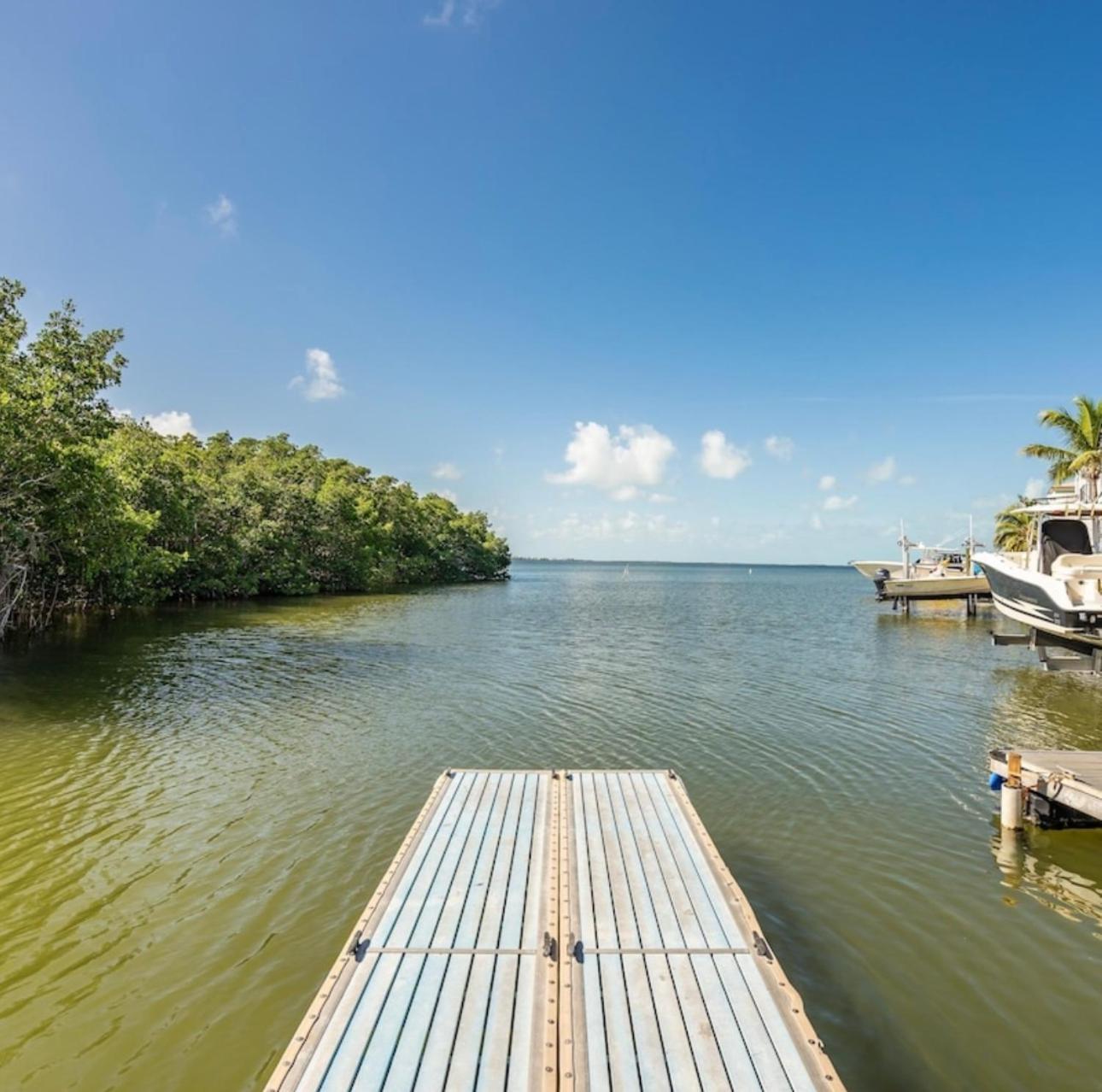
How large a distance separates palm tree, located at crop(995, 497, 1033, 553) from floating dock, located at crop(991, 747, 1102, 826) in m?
59.8

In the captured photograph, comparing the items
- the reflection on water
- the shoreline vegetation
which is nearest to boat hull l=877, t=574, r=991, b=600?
the reflection on water

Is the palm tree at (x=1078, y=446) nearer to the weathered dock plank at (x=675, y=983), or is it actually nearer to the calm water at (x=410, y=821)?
the calm water at (x=410, y=821)

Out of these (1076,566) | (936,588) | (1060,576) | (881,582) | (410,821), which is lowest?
(410,821)

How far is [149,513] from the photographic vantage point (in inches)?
1388

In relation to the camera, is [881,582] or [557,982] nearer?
[557,982]

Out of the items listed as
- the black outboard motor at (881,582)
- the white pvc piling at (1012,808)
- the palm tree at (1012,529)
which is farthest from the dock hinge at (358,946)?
the palm tree at (1012,529)

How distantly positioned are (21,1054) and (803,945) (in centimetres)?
781

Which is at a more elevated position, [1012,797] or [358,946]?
[358,946]

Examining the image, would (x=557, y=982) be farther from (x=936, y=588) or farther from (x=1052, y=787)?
(x=936, y=588)

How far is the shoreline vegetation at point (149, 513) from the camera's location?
20.2m

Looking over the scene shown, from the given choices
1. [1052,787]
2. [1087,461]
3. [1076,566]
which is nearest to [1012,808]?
[1052,787]

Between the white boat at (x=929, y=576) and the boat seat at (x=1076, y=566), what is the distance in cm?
1884

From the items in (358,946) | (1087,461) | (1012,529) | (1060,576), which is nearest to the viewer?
(358,946)

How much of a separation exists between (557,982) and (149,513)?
37159mm
